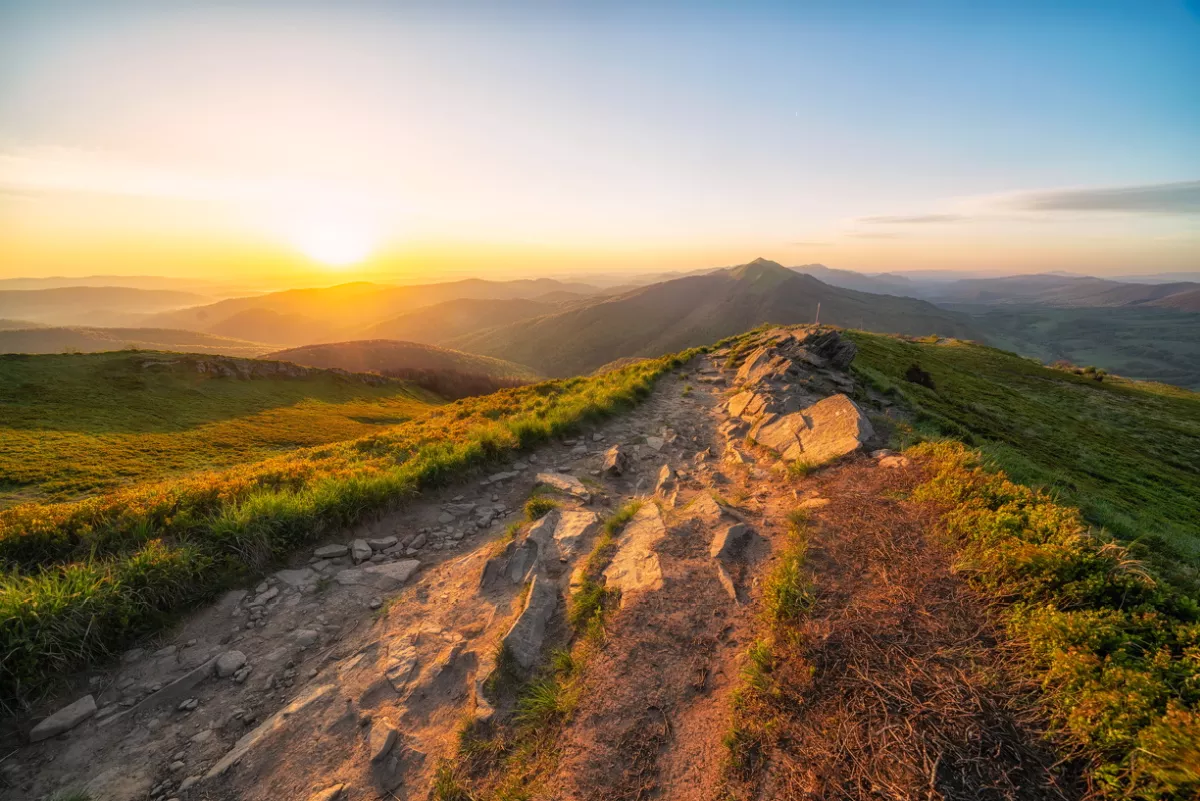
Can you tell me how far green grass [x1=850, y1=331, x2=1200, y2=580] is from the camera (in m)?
9.89

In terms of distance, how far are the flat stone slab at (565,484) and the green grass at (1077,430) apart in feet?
26.6

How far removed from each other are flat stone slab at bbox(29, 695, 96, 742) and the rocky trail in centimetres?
2

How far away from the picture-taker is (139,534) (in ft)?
23.7

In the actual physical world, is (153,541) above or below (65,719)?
above

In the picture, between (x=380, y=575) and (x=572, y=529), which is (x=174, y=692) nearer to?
(x=380, y=575)

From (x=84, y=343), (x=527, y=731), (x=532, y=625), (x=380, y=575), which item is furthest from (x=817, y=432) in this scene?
(x=84, y=343)

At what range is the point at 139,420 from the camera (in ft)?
72.5

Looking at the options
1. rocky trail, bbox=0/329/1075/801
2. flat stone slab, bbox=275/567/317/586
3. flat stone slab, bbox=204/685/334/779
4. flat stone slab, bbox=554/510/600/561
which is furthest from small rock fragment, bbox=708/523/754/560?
flat stone slab, bbox=275/567/317/586

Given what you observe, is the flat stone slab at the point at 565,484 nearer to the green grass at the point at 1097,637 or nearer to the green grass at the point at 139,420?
the green grass at the point at 1097,637

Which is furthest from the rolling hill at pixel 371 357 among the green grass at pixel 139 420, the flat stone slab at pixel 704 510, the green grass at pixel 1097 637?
the green grass at pixel 1097 637

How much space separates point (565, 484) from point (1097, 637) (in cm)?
813

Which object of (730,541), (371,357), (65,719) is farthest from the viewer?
(371,357)

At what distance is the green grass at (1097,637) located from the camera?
124 inches

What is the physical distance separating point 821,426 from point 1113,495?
1261cm
